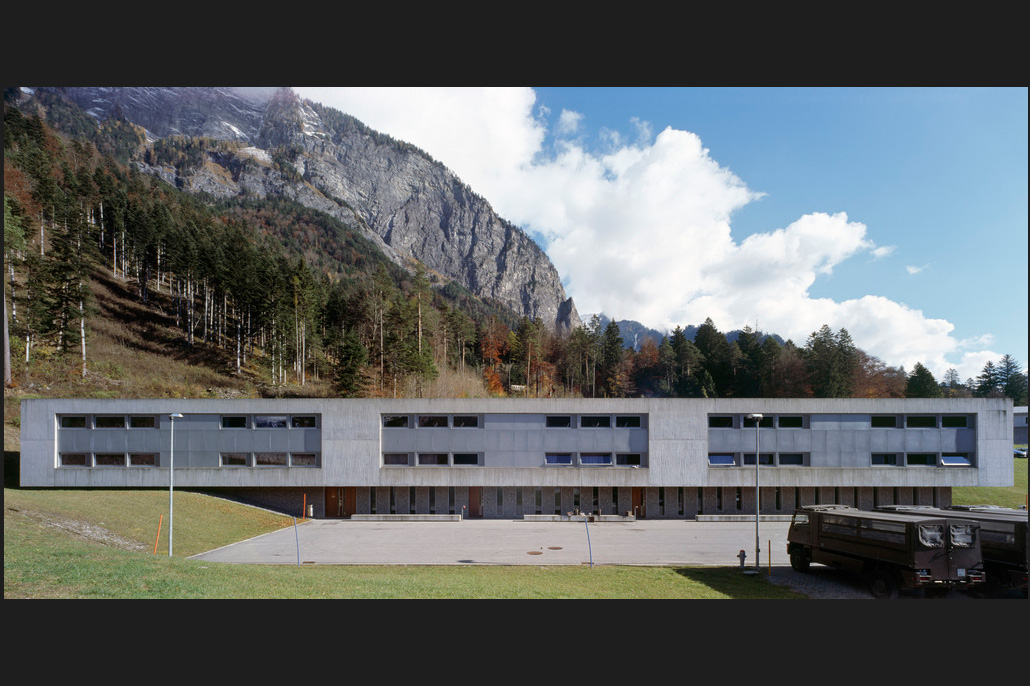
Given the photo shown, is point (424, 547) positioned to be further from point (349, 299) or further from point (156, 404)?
point (349, 299)

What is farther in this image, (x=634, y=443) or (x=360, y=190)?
(x=360, y=190)

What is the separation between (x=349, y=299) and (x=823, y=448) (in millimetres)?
53187

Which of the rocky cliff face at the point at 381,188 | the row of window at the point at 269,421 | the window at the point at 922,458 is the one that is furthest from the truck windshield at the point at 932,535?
the rocky cliff face at the point at 381,188

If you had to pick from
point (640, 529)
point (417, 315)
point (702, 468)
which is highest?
point (417, 315)

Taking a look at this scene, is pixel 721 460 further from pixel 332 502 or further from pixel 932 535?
pixel 332 502

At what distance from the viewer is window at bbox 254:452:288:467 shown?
3116 cm

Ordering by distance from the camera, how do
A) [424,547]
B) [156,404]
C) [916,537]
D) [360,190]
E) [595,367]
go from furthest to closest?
[360,190]
[595,367]
[156,404]
[424,547]
[916,537]

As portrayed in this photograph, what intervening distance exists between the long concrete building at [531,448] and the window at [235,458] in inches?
3.2

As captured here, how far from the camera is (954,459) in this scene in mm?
31766

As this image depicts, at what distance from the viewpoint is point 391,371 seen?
55312 mm

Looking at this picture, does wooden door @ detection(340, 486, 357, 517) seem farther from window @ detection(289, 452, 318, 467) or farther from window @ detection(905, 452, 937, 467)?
window @ detection(905, 452, 937, 467)

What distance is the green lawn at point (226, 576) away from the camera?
15.0 m

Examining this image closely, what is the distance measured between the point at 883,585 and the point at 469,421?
69.6 ft

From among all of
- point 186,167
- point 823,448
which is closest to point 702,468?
point 823,448
